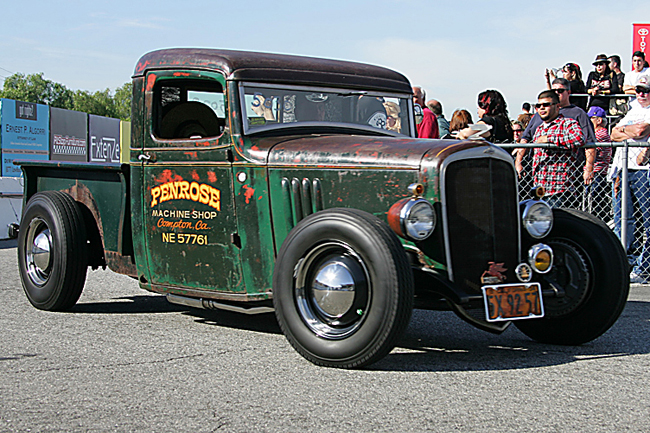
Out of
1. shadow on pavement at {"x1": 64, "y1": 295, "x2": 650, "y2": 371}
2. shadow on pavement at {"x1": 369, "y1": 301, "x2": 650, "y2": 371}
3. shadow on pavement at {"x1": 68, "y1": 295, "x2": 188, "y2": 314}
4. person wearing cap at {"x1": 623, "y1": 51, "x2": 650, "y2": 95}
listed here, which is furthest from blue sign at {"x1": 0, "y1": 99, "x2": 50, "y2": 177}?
shadow on pavement at {"x1": 369, "y1": 301, "x2": 650, "y2": 371}

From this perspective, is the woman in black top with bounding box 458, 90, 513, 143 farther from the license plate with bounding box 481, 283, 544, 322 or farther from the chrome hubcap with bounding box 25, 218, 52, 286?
the chrome hubcap with bounding box 25, 218, 52, 286

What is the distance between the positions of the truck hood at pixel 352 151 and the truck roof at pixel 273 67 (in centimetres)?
48

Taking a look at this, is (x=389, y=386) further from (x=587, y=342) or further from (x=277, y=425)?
(x=587, y=342)

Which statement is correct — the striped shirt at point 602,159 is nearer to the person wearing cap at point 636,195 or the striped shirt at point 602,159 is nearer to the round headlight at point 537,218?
the person wearing cap at point 636,195

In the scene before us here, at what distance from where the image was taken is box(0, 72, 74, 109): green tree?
321 ft

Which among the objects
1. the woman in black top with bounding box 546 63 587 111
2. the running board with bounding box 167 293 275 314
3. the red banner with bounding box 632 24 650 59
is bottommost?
the running board with bounding box 167 293 275 314

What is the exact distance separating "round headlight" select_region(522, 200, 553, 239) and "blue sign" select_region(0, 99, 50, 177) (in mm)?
21411

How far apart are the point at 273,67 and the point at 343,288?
1.83 metres

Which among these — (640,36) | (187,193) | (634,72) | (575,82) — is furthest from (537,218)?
(640,36)

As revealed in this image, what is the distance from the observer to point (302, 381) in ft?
12.6

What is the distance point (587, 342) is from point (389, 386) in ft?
5.71

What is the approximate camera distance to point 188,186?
16.9ft

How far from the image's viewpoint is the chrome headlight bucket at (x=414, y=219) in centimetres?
416

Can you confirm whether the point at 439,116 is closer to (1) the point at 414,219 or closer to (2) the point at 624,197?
(2) the point at 624,197
